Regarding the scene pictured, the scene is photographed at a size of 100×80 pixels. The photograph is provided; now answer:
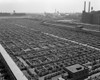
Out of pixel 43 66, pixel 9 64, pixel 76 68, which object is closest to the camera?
pixel 76 68

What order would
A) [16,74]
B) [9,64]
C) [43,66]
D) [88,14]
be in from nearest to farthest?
[16,74] → [9,64] → [43,66] → [88,14]

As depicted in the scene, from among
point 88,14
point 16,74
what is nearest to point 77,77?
point 16,74

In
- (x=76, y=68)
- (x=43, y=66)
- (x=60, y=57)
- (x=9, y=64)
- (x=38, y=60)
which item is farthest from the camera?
(x=60, y=57)

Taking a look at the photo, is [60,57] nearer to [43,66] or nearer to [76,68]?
[43,66]

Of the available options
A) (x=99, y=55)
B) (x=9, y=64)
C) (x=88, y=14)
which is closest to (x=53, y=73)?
(x=9, y=64)

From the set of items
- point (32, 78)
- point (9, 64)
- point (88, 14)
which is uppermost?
point (88, 14)

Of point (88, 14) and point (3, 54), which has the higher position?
point (88, 14)

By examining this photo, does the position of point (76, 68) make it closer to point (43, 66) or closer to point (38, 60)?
point (43, 66)

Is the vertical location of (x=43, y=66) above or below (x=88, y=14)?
below

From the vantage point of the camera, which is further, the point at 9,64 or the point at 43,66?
the point at 43,66
